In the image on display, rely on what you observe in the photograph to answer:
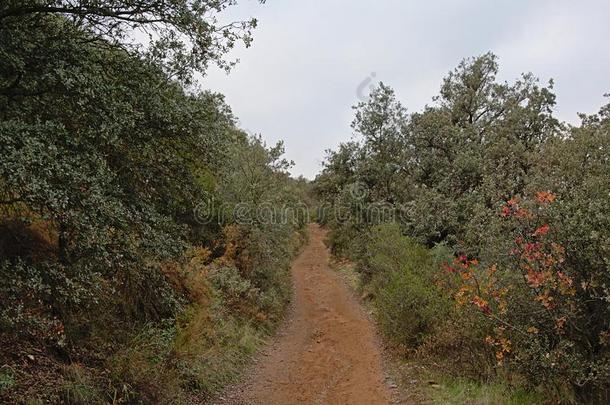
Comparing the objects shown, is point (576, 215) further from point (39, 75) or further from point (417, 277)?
point (39, 75)

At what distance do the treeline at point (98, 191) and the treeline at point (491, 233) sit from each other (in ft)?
16.8

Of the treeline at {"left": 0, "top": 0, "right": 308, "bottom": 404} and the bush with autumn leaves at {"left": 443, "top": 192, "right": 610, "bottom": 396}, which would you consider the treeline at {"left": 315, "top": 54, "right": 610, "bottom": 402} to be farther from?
the treeline at {"left": 0, "top": 0, "right": 308, "bottom": 404}

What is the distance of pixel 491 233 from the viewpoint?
28.5ft

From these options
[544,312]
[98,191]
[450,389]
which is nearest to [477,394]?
[450,389]

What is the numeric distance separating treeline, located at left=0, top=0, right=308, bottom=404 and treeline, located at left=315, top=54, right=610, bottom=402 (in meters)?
5.11

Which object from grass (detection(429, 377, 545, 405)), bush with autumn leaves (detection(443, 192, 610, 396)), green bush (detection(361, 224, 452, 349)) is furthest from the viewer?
Answer: green bush (detection(361, 224, 452, 349))

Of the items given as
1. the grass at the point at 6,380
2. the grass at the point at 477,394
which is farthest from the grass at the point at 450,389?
the grass at the point at 6,380

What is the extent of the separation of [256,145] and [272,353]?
920cm

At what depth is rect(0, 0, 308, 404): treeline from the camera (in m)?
5.09

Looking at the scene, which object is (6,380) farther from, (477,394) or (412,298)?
(412,298)

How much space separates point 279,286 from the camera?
1766cm

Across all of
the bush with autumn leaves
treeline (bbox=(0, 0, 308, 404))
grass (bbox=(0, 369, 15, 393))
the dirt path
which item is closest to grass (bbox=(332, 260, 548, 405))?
the bush with autumn leaves

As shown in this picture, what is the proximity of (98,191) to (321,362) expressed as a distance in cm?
834

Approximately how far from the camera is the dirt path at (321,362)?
9.32m
